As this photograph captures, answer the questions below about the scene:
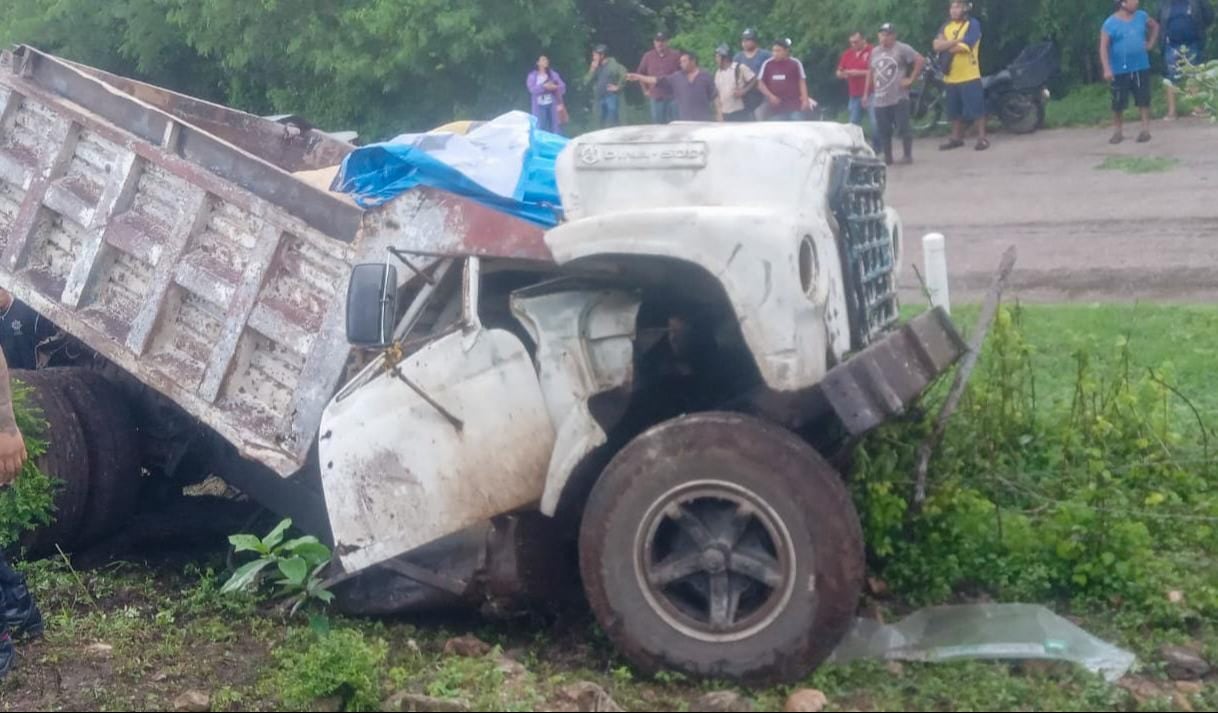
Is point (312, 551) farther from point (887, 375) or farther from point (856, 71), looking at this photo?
point (856, 71)

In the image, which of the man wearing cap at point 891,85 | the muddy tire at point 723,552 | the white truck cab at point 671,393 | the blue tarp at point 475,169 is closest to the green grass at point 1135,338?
the white truck cab at point 671,393

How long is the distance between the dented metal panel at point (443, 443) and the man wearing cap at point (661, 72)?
15.8 meters

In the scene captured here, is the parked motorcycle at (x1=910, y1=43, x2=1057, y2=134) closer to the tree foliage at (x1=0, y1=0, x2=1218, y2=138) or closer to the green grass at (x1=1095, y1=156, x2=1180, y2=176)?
the tree foliage at (x1=0, y1=0, x2=1218, y2=138)

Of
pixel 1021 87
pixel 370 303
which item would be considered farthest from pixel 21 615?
pixel 1021 87

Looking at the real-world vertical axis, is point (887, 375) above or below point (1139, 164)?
above

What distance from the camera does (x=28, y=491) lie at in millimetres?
6559

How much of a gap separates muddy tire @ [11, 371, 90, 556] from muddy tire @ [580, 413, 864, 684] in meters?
2.84

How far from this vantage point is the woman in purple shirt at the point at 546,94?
21172mm

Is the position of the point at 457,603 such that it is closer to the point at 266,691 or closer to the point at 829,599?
the point at 266,691

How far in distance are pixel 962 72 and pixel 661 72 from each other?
464 cm

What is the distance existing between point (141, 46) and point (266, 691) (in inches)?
816

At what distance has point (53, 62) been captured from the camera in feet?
23.7

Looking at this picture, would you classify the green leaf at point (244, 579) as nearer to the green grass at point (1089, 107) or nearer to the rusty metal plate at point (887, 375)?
the rusty metal plate at point (887, 375)

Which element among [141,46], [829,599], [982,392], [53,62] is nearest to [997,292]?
[982,392]
